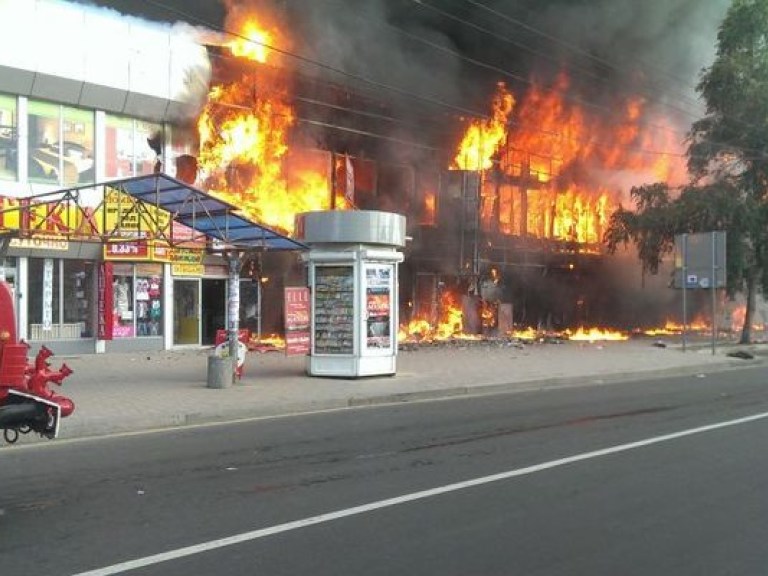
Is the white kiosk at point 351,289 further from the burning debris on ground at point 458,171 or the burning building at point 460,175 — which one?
the burning debris on ground at point 458,171

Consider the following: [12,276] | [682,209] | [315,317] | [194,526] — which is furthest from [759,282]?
[194,526]

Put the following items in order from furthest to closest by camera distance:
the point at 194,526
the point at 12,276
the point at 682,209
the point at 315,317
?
1. the point at 682,209
2. the point at 12,276
3. the point at 315,317
4. the point at 194,526

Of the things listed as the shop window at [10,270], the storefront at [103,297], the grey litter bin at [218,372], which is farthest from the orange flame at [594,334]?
the shop window at [10,270]

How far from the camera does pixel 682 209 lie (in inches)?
1029

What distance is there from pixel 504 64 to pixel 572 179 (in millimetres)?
6021

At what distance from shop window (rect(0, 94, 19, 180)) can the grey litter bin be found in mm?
8708

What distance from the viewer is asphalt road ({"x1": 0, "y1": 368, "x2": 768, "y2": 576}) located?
459cm

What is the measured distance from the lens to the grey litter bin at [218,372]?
41.5 ft

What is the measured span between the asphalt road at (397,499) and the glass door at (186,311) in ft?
38.9

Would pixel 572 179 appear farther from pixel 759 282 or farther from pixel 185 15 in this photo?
pixel 185 15

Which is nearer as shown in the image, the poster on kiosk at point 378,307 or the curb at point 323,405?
the curb at point 323,405

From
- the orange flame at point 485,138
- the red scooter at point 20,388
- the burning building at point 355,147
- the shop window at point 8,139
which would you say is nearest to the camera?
the red scooter at point 20,388

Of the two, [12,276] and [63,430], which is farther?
[12,276]

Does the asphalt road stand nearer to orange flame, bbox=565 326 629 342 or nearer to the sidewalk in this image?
the sidewalk
